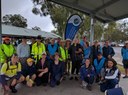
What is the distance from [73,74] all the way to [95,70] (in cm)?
129

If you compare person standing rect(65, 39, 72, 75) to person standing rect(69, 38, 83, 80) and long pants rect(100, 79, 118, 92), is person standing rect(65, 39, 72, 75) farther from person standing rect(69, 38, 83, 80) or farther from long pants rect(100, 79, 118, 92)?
long pants rect(100, 79, 118, 92)

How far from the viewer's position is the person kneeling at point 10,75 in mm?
8023

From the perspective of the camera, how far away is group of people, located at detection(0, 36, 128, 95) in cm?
845

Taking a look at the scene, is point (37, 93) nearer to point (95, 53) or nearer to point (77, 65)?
point (77, 65)

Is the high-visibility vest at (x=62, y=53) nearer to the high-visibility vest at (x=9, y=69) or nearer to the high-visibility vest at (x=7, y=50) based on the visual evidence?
the high-visibility vest at (x=7, y=50)

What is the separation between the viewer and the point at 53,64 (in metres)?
9.85

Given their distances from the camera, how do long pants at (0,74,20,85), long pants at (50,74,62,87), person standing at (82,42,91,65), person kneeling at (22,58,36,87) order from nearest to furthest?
1. long pants at (0,74,20,85)
2. person kneeling at (22,58,36,87)
3. long pants at (50,74,62,87)
4. person standing at (82,42,91,65)

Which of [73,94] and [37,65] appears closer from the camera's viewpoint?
[73,94]

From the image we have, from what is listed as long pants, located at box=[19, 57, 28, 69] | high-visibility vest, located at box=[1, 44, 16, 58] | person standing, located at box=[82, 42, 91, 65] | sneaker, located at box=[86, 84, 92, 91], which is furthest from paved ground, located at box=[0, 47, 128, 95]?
person standing, located at box=[82, 42, 91, 65]

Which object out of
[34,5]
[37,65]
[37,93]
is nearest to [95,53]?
[37,65]

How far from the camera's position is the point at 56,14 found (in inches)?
1160

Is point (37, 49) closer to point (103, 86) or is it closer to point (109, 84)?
point (103, 86)

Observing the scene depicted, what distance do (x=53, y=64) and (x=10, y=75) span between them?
2026 mm

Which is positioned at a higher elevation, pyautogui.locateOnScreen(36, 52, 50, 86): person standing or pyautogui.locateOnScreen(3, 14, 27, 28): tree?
pyautogui.locateOnScreen(3, 14, 27, 28): tree
